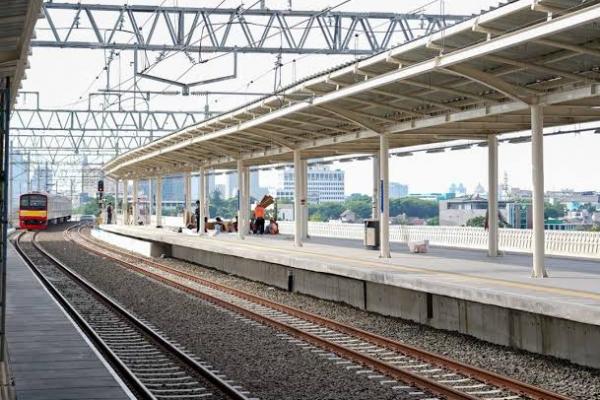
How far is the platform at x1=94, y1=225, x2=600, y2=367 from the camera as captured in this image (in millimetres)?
12062

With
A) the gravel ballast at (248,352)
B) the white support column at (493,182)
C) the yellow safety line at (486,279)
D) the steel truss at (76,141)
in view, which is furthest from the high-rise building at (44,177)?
the white support column at (493,182)

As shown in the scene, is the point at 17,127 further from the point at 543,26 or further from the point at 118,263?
the point at 543,26

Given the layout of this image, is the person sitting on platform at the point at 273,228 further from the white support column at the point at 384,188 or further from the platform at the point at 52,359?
the platform at the point at 52,359

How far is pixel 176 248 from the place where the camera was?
3947 cm

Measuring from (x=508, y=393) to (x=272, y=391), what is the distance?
272 cm

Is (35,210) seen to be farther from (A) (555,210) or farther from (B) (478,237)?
(B) (478,237)

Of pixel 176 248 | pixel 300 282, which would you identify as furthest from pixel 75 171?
pixel 300 282

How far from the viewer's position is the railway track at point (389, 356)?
401 inches

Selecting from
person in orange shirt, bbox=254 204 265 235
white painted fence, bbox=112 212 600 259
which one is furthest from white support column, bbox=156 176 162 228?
white painted fence, bbox=112 212 600 259

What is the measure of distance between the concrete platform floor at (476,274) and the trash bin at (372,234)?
425 millimetres

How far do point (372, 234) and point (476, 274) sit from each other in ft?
30.8

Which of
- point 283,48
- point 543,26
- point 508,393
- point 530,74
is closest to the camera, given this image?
point 508,393

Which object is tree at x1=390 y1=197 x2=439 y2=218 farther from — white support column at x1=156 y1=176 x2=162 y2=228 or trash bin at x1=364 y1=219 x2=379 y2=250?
trash bin at x1=364 y1=219 x2=379 y2=250

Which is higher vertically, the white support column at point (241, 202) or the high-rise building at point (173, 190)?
the high-rise building at point (173, 190)
